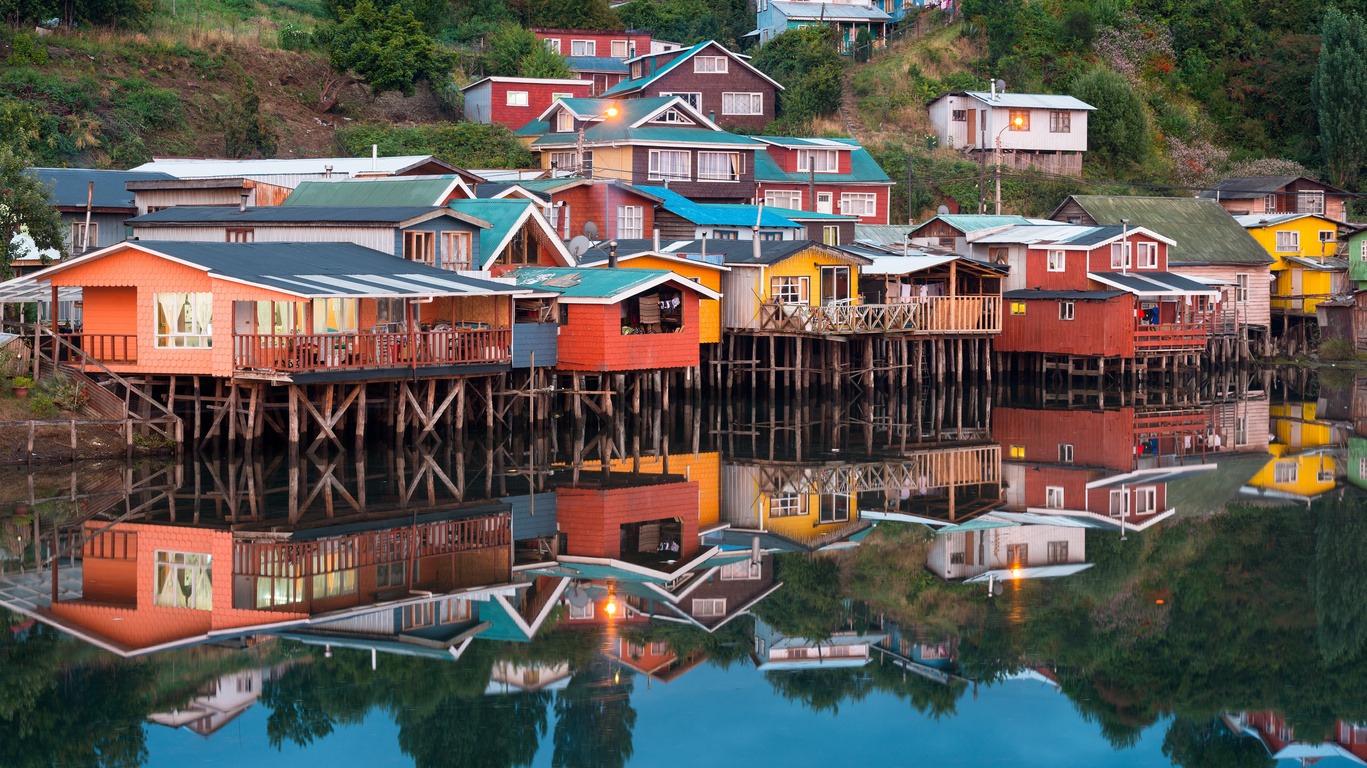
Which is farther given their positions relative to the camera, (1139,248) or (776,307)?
(1139,248)

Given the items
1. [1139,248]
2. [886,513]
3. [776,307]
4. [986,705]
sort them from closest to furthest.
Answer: [986,705] < [886,513] < [776,307] < [1139,248]

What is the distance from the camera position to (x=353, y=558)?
23.3 meters

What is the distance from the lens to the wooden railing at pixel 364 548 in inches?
893

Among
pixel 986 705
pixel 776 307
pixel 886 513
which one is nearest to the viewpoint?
pixel 986 705

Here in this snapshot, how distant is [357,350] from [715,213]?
912 inches

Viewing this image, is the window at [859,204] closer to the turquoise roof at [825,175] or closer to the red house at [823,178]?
the red house at [823,178]

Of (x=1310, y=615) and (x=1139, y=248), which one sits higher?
(x=1139, y=248)

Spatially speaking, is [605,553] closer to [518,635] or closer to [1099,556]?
[518,635]

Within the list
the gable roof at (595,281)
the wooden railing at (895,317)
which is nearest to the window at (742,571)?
the gable roof at (595,281)

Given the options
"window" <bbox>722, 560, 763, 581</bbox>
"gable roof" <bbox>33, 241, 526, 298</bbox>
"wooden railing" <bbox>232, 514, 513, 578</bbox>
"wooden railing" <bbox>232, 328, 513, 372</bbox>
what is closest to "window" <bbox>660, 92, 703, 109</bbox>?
"gable roof" <bbox>33, 241, 526, 298</bbox>

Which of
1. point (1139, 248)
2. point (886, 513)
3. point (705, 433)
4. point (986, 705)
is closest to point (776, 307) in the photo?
point (705, 433)

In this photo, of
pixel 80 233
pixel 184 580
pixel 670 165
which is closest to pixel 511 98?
pixel 670 165

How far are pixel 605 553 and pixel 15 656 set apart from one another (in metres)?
8.79

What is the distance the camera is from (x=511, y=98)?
6731 centimetres
